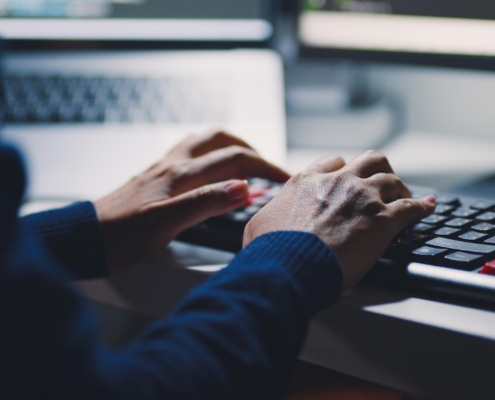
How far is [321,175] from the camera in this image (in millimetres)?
456

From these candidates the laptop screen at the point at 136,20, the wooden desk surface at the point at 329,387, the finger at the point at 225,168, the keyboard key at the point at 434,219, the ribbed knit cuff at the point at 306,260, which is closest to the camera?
the ribbed knit cuff at the point at 306,260

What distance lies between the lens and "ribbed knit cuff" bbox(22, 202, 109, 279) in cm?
49

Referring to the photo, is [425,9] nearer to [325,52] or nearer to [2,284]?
[325,52]

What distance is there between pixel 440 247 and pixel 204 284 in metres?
0.16

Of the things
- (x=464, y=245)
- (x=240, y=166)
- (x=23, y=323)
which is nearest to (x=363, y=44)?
(x=240, y=166)

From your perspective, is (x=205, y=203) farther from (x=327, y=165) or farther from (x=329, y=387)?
(x=329, y=387)

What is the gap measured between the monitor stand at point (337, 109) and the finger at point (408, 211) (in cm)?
40

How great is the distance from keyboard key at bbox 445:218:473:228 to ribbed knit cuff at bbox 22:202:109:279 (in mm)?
278

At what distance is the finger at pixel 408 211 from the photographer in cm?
42

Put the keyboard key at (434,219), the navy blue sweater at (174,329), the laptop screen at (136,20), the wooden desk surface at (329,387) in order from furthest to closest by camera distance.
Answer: the laptop screen at (136,20)
the wooden desk surface at (329,387)
the keyboard key at (434,219)
the navy blue sweater at (174,329)

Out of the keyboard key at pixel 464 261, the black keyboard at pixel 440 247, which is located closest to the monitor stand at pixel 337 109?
the black keyboard at pixel 440 247

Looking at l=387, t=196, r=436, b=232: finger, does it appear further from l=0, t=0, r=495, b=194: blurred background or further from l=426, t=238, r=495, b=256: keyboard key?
l=0, t=0, r=495, b=194: blurred background

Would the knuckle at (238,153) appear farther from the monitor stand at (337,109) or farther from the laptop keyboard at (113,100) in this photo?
the monitor stand at (337,109)

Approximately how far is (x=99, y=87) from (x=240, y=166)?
1.00ft
